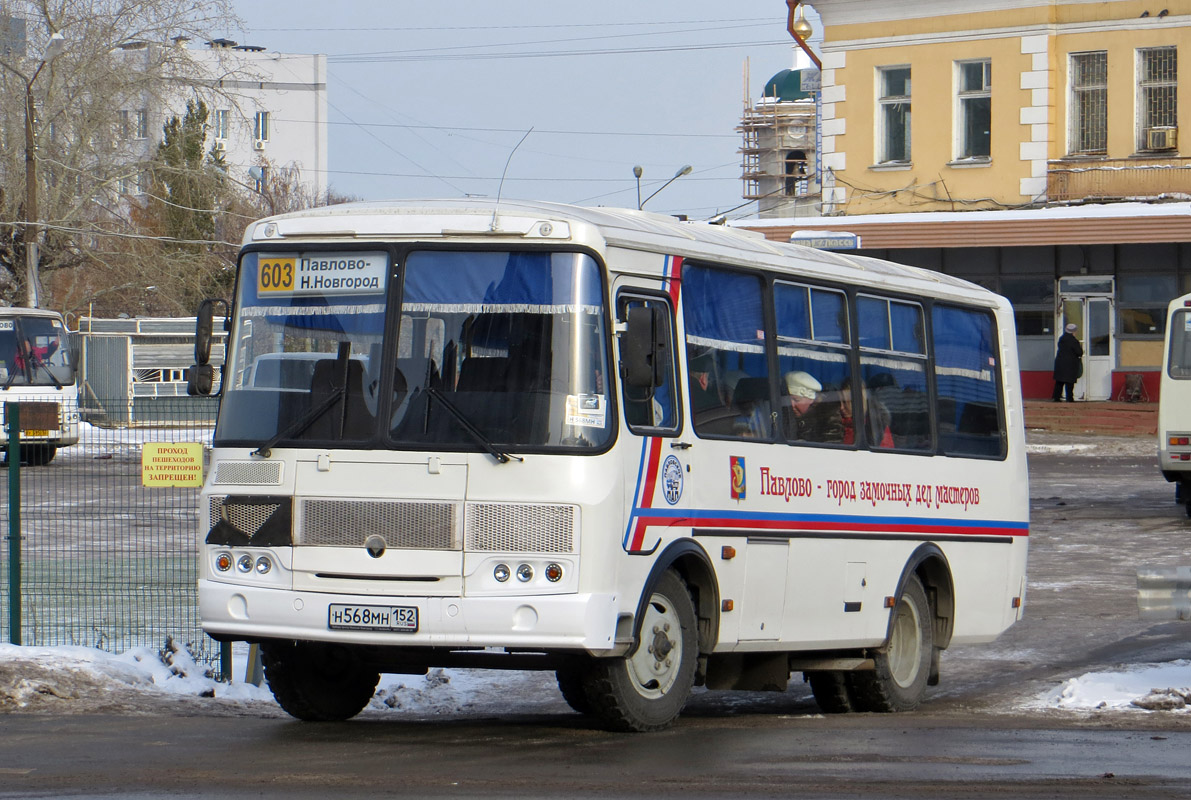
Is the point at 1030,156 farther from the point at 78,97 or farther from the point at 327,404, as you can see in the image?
the point at 327,404

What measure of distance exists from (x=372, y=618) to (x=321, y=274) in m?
1.68

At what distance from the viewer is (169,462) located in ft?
36.2

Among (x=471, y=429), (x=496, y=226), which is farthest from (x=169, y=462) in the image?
(x=496, y=226)

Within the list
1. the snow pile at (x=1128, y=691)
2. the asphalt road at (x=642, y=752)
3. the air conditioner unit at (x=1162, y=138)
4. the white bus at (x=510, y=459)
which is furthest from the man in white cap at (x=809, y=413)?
the air conditioner unit at (x=1162, y=138)

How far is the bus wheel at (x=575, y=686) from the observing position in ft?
27.8

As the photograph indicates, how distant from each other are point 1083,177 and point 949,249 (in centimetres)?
366

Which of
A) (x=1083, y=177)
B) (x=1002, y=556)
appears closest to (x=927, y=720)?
(x=1002, y=556)

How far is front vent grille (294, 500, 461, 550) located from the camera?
26.9 feet

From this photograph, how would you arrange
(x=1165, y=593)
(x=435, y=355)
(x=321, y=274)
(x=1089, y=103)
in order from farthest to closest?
(x=1089, y=103) < (x=1165, y=593) < (x=321, y=274) < (x=435, y=355)

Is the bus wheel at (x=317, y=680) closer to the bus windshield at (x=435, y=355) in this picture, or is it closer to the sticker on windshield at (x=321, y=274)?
the bus windshield at (x=435, y=355)

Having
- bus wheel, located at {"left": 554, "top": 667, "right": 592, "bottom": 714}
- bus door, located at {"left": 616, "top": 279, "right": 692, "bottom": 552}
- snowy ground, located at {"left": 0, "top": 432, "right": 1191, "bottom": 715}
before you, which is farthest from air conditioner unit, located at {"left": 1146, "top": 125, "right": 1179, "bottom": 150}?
bus wheel, located at {"left": 554, "top": 667, "right": 592, "bottom": 714}

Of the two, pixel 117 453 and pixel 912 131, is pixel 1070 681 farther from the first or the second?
pixel 912 131

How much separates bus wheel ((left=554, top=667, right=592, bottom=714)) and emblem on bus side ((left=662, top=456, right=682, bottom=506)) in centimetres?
93

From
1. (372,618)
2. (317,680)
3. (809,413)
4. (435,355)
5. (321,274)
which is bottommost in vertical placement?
(317,680)
